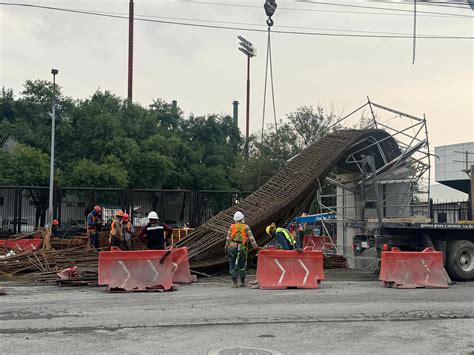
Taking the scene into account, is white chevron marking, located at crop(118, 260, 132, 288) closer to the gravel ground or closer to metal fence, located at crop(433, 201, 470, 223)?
the gravel ground

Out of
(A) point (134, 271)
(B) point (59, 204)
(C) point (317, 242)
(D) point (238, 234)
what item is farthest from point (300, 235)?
(B) point (59, 204)

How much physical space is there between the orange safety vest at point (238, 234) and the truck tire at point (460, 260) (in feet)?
18.6

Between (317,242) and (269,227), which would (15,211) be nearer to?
(317,242)

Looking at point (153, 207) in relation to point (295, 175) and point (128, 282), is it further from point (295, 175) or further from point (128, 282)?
point (128, 282)

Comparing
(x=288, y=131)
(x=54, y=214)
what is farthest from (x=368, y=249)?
(x=288, y=131)

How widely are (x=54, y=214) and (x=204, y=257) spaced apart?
14243 millimetres

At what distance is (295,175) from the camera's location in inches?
694

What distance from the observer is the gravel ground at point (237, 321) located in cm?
718

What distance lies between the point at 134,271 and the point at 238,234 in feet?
8.28

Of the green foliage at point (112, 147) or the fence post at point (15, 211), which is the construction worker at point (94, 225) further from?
the green foliage at point (112, 147)

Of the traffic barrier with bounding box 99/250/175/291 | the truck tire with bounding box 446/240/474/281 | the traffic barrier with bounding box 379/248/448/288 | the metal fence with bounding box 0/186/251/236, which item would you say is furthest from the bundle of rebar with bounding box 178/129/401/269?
the metal fence with bounding box 0/186/251/236

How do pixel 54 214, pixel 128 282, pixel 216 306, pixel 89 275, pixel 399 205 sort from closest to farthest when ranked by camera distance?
pixel 216 306, pixel 128 282, pixel 89 275, pixel 399 205, pixel 54 214

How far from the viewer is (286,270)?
13.1 meters

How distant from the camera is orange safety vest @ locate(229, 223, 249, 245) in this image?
1325 cm
